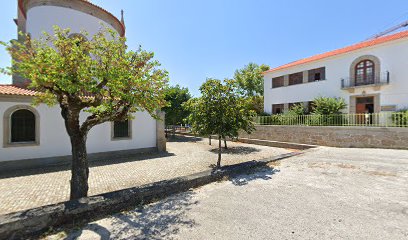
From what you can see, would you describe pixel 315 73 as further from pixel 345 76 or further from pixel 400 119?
pixel 400 119

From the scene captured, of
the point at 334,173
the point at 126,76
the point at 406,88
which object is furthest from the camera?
the point at 406,88

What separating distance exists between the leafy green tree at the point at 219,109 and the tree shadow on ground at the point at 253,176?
1.69 metres

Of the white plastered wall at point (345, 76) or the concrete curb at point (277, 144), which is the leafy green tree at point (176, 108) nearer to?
the concrete curb at point (277, 144)

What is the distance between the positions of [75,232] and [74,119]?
7.58 feet

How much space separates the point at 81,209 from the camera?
3.46 metres

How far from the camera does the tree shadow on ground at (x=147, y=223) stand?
123 inches

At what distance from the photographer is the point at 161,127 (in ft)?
40.2

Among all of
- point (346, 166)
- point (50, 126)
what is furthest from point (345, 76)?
point (50, 126)

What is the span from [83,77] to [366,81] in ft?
66.7

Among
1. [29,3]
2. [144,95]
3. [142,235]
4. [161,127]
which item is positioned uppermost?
[29,3]

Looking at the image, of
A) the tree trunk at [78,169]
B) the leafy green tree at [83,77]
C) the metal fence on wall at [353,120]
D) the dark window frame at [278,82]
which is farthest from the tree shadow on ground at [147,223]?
the dark window frame at [278,82]

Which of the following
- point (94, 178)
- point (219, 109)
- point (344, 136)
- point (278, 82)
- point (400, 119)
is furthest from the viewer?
point (278, 82)

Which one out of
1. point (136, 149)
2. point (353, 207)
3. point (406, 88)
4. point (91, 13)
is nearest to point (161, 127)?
point (136, 149)

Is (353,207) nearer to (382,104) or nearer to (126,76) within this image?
(126,76)
